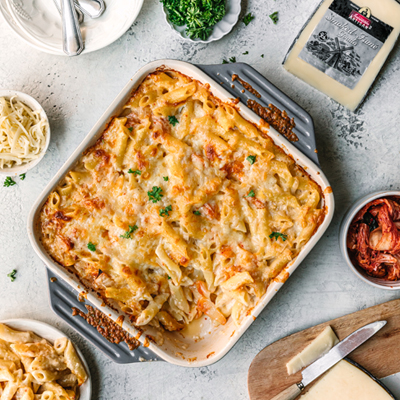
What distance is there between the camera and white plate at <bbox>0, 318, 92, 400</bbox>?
3.22 metres

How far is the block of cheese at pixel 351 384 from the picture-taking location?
3.18 metres

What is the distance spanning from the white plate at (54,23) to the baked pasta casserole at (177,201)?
68cm

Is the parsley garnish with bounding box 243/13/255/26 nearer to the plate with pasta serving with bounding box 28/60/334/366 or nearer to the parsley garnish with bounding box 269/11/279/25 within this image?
the parsley garnish with bounding box 269/11/279/25

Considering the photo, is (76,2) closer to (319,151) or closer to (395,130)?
(319,151)

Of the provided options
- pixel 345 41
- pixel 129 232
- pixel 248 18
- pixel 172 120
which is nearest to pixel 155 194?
pixel 129 232

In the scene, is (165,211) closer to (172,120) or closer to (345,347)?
(172,120)

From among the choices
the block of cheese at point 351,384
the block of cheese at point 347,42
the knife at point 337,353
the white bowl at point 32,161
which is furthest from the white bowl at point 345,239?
the white bowl at point 32,161

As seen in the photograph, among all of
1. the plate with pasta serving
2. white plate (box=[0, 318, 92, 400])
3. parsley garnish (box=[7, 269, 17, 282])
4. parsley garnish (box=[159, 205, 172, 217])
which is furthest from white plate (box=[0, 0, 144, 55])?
white plate (box=[0, 318, 92, 400])

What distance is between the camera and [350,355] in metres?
3.26

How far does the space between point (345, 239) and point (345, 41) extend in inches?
60.4

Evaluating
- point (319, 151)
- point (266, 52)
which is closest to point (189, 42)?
point (266, 52)

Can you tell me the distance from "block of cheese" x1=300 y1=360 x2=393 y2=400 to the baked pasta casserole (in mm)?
1042

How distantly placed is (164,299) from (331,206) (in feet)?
4.54

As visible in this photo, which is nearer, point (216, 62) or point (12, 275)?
point (216, 62)
